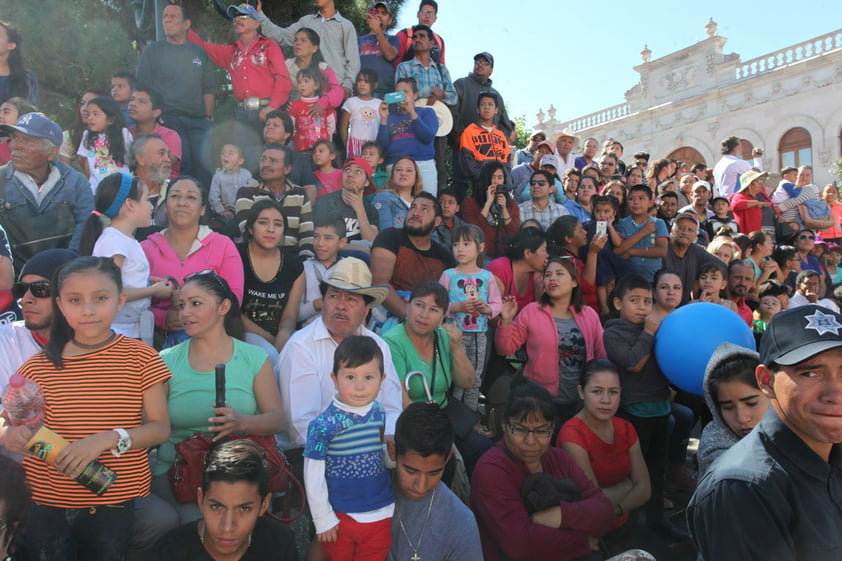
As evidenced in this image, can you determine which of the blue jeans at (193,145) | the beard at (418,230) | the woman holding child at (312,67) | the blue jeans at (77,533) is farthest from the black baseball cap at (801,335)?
the woman holding child at (312,67)

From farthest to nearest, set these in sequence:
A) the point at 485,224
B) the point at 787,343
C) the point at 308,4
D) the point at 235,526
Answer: the point at 308,4, the point at 485,224, the point at 235,526, the point at 787,343

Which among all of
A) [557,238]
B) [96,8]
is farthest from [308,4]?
[557,238]

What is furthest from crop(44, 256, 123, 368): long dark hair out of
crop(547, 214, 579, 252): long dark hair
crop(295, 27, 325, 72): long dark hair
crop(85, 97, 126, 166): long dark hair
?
crop(295, 27, 325, 72): long dark hair

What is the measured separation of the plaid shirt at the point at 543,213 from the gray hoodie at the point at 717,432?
3.77m

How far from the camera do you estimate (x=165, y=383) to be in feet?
8.86

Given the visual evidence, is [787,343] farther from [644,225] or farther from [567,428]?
[644,225]

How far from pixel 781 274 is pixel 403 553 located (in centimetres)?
696

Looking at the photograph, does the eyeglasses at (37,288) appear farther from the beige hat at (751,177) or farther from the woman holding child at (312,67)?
the beige hat at (751,177)

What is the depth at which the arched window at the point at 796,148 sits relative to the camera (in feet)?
80.1

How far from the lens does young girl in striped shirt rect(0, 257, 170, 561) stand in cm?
237

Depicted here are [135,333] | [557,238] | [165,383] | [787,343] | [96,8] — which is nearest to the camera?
[787,343]

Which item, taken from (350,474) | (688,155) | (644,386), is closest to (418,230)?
(644,386)

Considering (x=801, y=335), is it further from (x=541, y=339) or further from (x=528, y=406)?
(x=541, y=339)

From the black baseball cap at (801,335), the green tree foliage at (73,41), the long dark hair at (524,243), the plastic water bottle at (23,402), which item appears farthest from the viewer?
the green tree foliage at (73,41)
